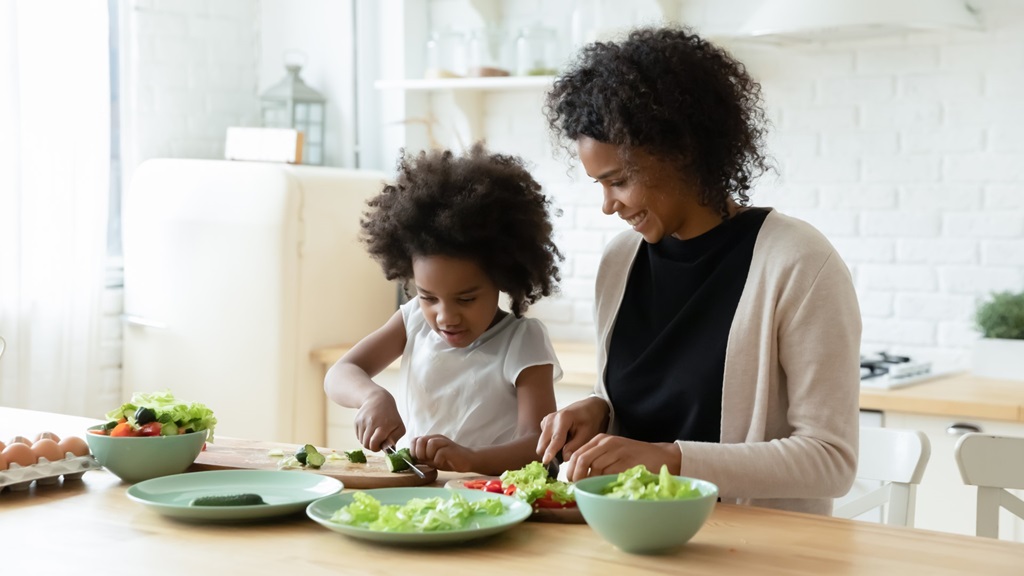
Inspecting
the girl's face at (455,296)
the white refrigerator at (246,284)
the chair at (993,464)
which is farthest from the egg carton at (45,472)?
the white refrigerator at (246,284)

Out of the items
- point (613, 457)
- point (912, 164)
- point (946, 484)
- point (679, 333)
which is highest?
point (912, 164)

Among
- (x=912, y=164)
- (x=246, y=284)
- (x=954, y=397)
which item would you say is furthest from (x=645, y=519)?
(x=246, y=284)

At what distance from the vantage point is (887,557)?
1408 mm

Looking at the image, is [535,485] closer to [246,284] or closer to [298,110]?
[246,284]

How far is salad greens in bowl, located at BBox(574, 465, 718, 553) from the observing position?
1.37 metres

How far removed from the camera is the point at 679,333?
197 centimetres

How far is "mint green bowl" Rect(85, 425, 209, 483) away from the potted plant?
2.20m

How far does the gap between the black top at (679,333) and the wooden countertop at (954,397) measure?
107 cm

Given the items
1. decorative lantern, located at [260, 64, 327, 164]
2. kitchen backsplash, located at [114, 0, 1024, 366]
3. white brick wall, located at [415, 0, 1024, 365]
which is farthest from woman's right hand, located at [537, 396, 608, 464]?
decorative lantern, located at [260, 64, 327, 164]

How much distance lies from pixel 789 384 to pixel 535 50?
2.24 m

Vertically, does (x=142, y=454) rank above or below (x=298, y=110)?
below

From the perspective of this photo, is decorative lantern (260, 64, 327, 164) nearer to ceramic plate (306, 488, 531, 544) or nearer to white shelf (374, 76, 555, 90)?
white shelf (374, 76, 555, 90)

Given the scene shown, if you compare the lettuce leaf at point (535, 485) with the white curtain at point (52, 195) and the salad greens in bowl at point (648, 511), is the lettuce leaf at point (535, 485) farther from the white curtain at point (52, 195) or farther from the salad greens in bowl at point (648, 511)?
the white curtain at point (52, 195)

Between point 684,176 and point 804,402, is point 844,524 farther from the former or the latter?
point 684,176
